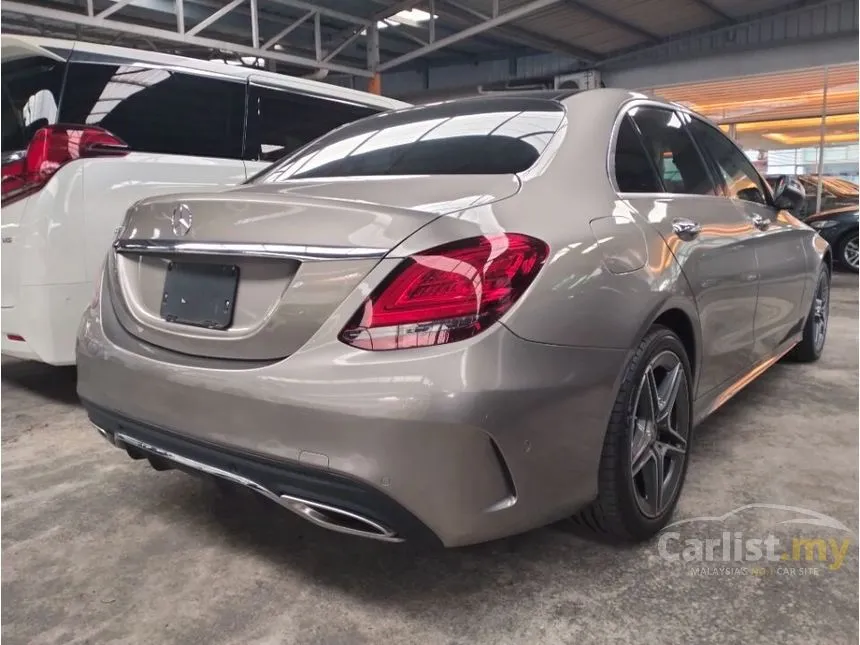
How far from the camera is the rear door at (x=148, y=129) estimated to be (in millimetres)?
2930

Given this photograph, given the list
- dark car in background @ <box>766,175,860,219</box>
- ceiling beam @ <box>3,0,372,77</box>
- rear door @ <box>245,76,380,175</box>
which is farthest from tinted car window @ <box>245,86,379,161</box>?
dark car in background @ <box>766,175,860,219</box>

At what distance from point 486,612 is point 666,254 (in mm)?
1056

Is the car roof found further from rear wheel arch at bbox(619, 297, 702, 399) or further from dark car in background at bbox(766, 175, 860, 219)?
dark car in background at bbox(766, 175, 860, 219)

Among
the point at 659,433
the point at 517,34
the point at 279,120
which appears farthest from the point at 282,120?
the point at 517,34

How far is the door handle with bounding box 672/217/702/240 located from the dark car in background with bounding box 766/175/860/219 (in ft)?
27.7

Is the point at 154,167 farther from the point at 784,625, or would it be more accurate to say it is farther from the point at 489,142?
the point at 784,625

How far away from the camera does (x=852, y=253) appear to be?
349 inches

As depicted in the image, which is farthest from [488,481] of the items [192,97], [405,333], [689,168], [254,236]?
[192,97]

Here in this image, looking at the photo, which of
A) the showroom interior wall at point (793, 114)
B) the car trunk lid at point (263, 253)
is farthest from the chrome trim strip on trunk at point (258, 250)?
the showroom interior wall at point (793, 114)

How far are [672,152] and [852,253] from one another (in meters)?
8.07

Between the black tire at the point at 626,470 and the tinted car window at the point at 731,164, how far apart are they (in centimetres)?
108

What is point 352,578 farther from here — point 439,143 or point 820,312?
point 820,312

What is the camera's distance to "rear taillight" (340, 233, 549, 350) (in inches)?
52.4

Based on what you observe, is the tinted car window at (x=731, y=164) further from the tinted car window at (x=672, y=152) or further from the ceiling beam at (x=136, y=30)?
the ceiling beam at (x=136, y=30)
